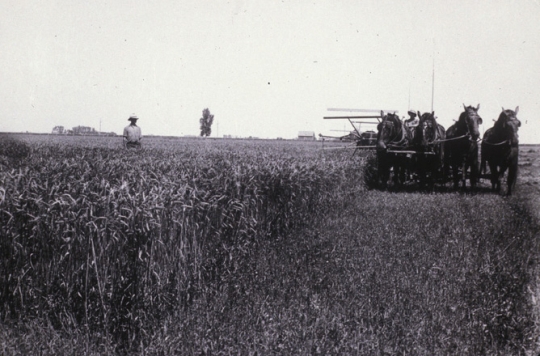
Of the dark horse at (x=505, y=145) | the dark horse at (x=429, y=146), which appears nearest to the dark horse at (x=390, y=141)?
the dark horse at (x=429, y=146)

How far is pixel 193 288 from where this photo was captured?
17.0 feet

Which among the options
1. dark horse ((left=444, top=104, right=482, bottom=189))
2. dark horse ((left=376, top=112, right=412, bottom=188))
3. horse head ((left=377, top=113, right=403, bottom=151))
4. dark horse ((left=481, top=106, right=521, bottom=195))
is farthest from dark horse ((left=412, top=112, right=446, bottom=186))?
dark horse ((left=481, top=106, right=521, bottom=195))

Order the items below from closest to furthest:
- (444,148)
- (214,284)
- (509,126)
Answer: (214,284) → (509,126) → (444,148)

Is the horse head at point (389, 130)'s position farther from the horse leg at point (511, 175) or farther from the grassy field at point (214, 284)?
the grassy field at point (214, 284)

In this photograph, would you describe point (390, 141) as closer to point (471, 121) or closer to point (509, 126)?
point (471, 121)

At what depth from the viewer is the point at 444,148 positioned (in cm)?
1495

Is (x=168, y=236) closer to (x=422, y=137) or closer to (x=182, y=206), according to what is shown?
(x=182, y=206)

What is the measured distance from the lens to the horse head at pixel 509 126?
40.6 feet

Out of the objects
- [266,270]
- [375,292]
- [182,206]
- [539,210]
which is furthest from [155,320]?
[539,210]

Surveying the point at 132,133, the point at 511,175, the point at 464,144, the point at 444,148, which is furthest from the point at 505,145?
the point at 132,133

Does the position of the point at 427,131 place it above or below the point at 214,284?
above

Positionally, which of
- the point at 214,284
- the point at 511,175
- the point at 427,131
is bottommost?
the point at 214,284

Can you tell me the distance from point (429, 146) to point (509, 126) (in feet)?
8.72

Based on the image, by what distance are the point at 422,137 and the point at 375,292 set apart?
34.6ft
